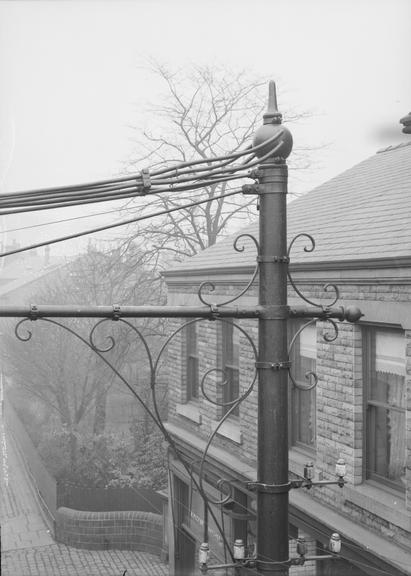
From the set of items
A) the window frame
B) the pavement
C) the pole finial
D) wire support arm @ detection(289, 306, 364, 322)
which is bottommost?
the pavement

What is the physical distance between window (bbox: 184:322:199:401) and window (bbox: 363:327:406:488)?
5000 millimetres

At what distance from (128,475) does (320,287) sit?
12491mm

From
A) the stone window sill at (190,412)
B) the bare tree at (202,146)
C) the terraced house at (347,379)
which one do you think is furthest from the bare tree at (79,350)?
the terraced house at (347,379)

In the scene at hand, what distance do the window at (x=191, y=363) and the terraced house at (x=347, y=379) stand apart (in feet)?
3.34

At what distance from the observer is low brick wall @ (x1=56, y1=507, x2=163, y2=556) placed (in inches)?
598

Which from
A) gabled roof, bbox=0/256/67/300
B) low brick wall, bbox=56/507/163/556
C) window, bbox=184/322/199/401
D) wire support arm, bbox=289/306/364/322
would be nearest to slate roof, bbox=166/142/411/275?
window, bbox=184/322/199/401

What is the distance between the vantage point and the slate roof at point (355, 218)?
22.6 feet

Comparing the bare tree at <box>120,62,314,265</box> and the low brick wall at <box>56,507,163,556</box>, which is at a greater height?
the bare tree at <box>120,62,314,265</box>

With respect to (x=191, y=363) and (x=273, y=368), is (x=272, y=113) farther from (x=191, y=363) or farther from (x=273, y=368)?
(x=191, y=363)

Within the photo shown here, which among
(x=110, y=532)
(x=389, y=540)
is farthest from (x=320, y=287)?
(x=110, y=532)

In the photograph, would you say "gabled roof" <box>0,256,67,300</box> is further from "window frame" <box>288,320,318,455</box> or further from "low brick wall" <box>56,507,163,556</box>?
"window frame" <box>288,320,318,455</box>

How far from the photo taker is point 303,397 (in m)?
8.23

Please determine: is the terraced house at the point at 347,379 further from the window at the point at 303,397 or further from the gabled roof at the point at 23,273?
the gabled roof at the point at 23,273

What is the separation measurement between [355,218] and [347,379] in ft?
7.11
